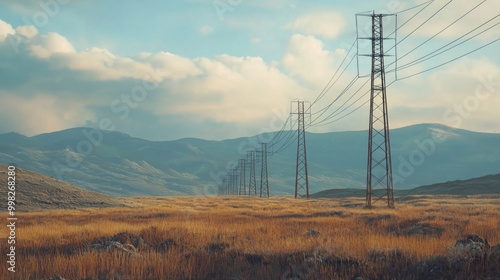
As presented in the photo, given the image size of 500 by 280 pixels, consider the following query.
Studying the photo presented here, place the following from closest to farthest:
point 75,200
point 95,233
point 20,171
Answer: point 95,233
point 75,200
point 20,171

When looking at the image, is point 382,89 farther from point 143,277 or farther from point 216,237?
point 143,277

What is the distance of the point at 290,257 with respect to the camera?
1066cm

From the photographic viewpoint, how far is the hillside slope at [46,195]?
47500 mm

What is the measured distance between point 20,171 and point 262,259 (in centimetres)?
5444

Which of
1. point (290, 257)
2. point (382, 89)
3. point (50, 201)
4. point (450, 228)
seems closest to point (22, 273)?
point (290, 257)

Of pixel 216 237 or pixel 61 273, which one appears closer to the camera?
pixel 61 273

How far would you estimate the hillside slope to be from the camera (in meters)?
47.5

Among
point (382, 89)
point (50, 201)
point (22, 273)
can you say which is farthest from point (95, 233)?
point (50, 201)

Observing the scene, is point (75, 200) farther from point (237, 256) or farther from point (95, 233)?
point (237, 256)

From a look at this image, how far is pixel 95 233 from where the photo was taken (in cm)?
1794

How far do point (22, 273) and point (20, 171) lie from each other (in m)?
53.1

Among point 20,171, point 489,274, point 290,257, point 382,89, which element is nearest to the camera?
point 489,274

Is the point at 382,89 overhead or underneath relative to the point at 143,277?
overhead

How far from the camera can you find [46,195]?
50719 millimetres
